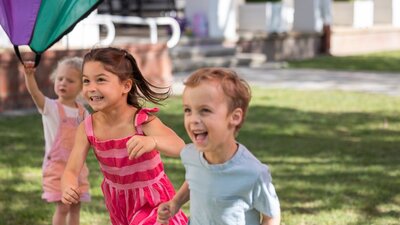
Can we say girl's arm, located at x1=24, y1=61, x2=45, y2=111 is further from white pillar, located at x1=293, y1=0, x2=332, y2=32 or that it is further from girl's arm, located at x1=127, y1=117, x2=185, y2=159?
white pillar, located at x1=293, y1=0, x2=332, y2=32

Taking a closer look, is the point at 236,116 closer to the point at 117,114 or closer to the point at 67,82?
the point at 117,114

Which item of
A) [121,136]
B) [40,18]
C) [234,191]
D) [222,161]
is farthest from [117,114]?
[234,191]

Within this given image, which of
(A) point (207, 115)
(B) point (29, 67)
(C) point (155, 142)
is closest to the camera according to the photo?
(A) point (207, 115)

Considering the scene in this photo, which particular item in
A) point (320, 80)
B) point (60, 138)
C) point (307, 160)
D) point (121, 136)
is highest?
point (121, 136)

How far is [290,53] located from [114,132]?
1783 centimetres

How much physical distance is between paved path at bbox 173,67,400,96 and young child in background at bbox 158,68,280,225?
9.97m

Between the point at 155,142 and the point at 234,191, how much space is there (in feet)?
2.05

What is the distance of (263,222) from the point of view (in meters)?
3.50

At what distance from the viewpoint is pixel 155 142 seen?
3.95 meters

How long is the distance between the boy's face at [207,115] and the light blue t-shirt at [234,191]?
121 mm

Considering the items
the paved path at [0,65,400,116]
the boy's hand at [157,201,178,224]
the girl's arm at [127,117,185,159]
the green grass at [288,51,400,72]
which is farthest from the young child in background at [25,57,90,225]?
the green grass at [288,51,400,72]

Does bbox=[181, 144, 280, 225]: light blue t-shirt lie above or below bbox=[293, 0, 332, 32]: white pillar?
above

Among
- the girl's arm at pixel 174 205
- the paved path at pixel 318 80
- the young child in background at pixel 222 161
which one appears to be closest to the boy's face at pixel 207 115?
the young child in background at pixel 222 161

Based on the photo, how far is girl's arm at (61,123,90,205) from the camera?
3.90 metres
